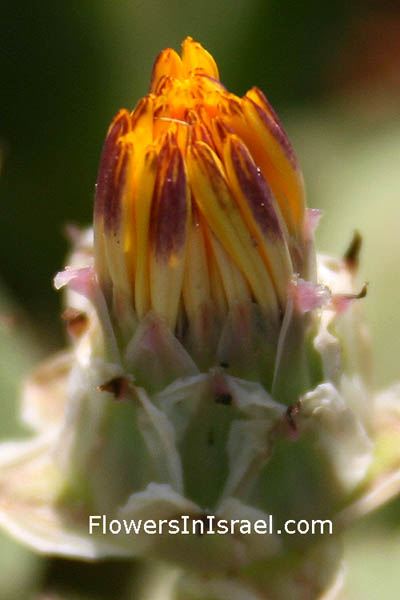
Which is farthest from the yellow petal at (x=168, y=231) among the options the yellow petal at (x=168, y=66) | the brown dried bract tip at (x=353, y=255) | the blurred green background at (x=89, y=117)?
the blurred green background at (x=89, y=117)

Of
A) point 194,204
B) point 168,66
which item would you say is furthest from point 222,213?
point 168,66

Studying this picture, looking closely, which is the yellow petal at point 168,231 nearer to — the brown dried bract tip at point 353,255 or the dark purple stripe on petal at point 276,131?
the dark purple stripe on petal at point 276,131

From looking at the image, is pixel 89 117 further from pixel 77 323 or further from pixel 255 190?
pixel 255 190

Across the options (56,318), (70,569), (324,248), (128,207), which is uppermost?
(128,207)

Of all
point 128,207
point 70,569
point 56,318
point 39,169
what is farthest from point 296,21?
point 70,569

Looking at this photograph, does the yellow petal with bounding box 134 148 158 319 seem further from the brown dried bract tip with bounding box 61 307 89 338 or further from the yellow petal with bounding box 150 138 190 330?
the brown dried bract tip with bounding box 61 307 89 338

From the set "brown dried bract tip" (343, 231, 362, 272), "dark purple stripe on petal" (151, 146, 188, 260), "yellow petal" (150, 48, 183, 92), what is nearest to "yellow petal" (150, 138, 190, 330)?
"dark purple stripe on petal" (151, 146, 188, 260)

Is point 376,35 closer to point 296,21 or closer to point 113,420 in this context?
point 296,21
